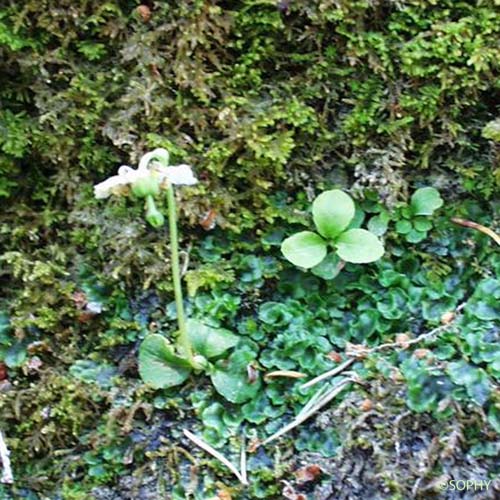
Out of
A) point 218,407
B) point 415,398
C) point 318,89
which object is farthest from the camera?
point 318,89

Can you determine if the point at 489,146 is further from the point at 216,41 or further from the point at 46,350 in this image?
the point at 46,350

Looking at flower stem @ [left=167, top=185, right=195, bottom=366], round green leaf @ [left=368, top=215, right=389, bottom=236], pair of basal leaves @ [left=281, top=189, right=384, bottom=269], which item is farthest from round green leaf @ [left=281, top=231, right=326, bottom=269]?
flower stem @ [left=167, top=185, right=195, bottom=366]

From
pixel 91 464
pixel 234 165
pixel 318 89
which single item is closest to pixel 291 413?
pixel 91 464

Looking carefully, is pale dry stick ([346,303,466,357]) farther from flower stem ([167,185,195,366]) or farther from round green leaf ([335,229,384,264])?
flower stem ([167,185,195,366])

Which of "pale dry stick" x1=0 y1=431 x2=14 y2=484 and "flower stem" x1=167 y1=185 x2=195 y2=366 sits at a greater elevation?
"flower stem" x1=167 y1=185 x2=195 y2=366

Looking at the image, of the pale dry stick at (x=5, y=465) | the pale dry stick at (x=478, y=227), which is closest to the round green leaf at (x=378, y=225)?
the pale dry stick at (x=478, y=227)

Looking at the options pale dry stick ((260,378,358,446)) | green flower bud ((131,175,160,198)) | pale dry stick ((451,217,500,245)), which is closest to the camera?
green flower bud ((131,175,160,198))
